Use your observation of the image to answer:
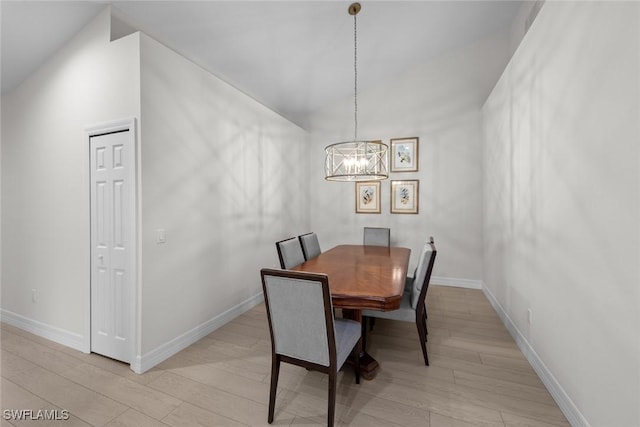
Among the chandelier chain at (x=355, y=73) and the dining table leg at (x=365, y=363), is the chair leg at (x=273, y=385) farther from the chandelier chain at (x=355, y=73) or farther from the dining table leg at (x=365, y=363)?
the chandelier chain at (x=355, y=73)

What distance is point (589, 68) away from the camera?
1.49 metres

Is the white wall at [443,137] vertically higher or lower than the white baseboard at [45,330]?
higher

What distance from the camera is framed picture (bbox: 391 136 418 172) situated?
444 cm

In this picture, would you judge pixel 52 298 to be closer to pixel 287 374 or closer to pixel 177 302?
pixel 177 302

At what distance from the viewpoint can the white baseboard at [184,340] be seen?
83.9 inches

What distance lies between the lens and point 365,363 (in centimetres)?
210

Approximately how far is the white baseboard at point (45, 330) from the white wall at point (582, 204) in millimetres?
3678

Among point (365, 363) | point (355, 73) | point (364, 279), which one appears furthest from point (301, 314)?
point (355, 73)

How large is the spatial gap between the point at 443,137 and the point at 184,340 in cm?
433

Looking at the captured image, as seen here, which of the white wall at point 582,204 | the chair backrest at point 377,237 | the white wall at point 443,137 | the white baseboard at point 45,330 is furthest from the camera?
the white wall at point 443,137

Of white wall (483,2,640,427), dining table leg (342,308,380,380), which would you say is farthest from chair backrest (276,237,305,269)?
white wall (483,2,640,427)

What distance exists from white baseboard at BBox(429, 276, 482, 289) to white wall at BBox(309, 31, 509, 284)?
0.03 m

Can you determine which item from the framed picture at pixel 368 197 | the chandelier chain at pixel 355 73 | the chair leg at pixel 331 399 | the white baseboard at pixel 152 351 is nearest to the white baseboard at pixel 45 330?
the white baseboard at pixel 152 351

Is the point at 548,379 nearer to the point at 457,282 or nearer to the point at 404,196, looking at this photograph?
the point at 457,282
